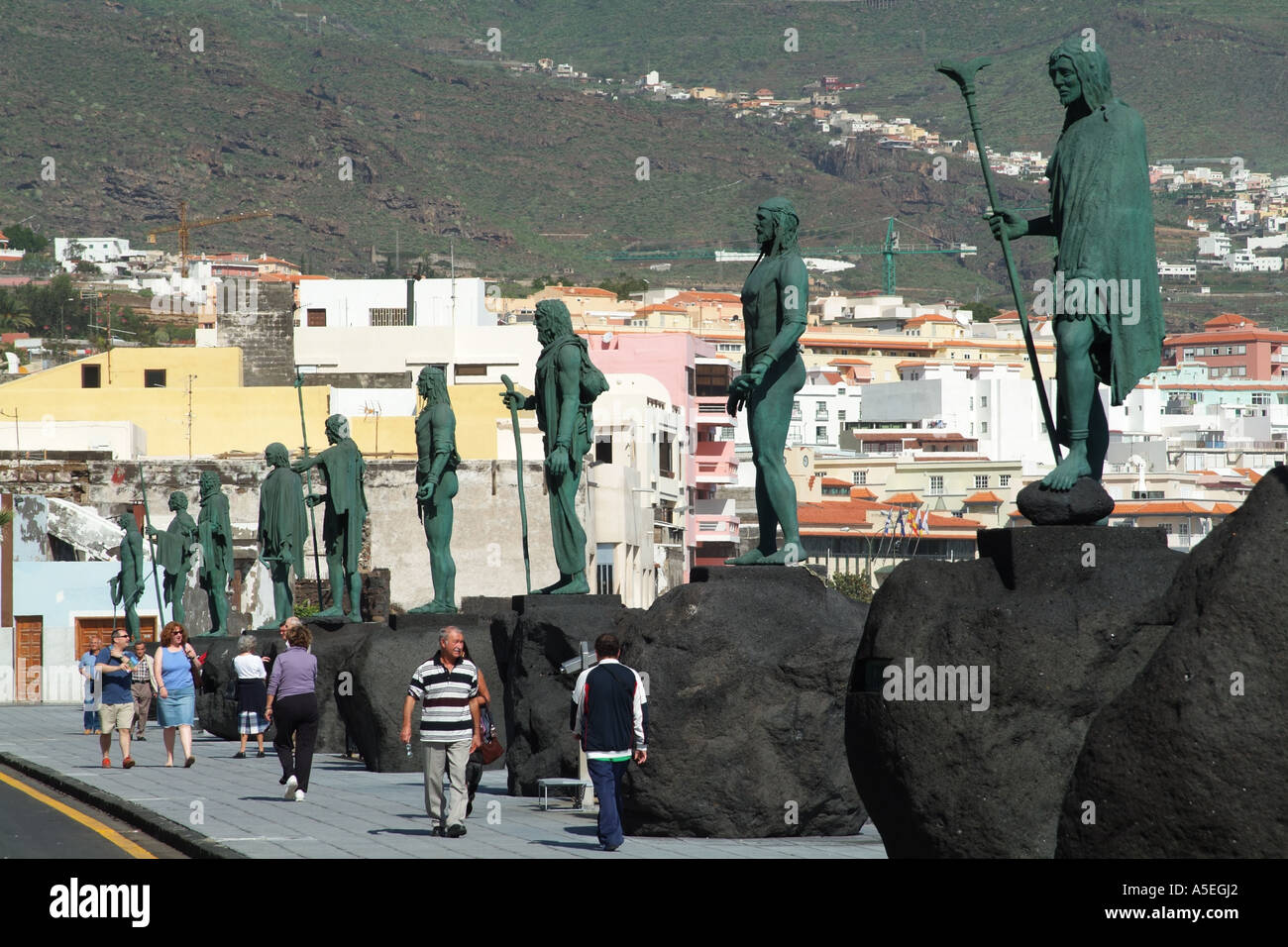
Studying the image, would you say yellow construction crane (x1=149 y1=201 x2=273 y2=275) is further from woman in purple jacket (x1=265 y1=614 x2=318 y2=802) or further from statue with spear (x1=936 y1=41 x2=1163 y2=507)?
statue with spear (x1=936 y1=41 x2=1163 y2=507)

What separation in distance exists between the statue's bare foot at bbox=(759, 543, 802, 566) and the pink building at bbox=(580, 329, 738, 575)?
2410 inches

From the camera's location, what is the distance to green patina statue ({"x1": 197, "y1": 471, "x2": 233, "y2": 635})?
28688 millimetres

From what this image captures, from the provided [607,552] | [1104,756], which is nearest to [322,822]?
[1104,756]

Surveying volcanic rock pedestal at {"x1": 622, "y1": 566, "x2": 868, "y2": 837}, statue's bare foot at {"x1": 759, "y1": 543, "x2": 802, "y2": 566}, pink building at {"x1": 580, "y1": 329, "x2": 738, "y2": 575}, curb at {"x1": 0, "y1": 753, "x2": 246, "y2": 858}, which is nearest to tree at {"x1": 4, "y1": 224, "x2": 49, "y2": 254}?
pink building at {"x1": 580, "y1": 329, "x2": 738, "y2": 575}

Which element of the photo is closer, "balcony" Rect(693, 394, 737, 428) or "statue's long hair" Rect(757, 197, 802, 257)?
"statue's long hair" Rect(757, 197, 802, 257)

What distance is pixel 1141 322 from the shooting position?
9.88m

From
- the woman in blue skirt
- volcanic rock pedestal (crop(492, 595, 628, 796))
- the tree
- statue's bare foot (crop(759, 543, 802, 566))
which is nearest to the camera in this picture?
statue's bare foot (crop(759, 543, 802, 566))

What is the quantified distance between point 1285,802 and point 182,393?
5874 centimetres

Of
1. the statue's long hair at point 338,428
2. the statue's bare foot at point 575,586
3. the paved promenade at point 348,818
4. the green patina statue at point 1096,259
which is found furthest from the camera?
the statue's long hair at point 338,428

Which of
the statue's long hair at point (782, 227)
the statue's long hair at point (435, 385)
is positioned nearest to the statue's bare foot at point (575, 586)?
the statue's long hair at point (435, 385)

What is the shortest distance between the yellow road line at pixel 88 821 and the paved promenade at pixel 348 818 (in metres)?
0.26

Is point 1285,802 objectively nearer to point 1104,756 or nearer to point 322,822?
point 1104,756

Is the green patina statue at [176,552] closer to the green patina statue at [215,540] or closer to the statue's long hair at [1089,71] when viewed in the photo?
the green patina statue at [215,540]

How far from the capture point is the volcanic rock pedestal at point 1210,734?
7043 millimetres
